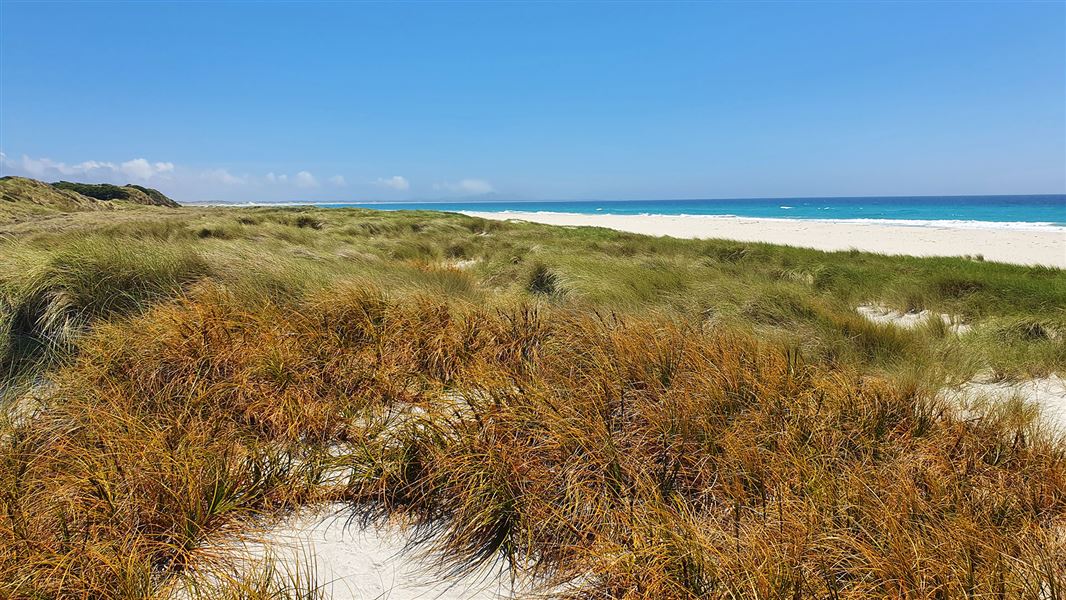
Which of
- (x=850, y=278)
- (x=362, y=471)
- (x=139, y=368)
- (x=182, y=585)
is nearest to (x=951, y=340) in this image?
(x=850, y=278)

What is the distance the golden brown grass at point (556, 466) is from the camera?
1686 millimetres

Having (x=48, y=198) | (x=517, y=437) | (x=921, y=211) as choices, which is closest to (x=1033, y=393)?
(x=517, y=437)

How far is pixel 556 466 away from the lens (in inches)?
89.7

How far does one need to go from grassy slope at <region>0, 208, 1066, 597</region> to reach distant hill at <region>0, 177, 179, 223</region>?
1938cm

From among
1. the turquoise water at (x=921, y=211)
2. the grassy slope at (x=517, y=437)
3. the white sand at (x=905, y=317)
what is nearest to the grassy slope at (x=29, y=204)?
Answer: the grassy slope at (x=517, y=437)

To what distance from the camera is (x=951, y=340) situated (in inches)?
183

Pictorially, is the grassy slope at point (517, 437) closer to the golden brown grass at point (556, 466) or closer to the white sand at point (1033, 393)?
the golden brown grass at point (556, 466)

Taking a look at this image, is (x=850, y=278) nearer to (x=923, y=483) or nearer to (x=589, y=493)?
(x=923, y=483)

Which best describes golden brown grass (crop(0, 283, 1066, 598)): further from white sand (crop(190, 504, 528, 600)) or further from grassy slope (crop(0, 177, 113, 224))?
grassy slope (crop(0, 177, 113, 224))

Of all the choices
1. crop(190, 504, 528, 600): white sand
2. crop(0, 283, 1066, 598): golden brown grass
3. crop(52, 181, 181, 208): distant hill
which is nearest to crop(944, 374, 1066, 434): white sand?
crop(0, 283, 1066, 598): golden brown grass

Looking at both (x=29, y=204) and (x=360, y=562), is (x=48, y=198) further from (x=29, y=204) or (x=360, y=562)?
(x=360, y=562)

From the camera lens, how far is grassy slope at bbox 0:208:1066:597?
1.73 meters

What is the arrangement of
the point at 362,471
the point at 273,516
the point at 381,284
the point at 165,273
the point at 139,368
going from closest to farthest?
the point at 273,516 < the point at 362,471 < the point at 139,368 < the point at 165,273 < the point at 381,284

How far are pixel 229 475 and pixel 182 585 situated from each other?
0.50 metres
